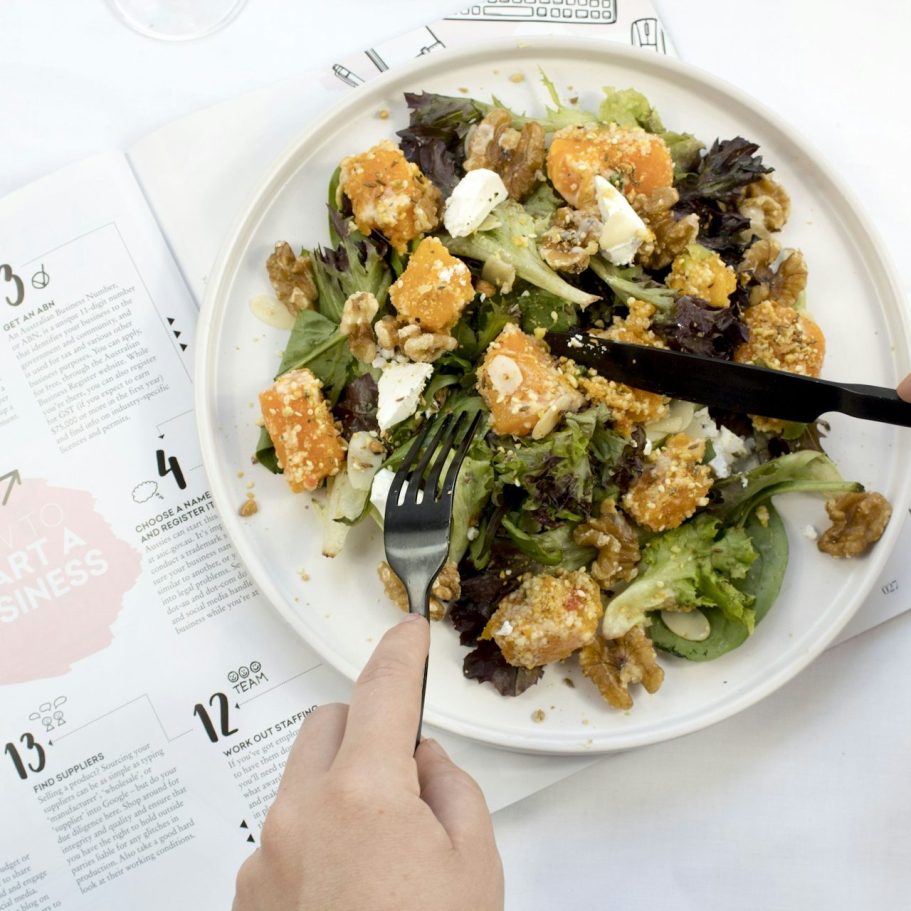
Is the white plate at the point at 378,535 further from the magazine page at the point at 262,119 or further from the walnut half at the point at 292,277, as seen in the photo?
the magazine page at the point at 262,119

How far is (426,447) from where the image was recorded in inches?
67.4

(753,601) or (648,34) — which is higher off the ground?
(648,34)

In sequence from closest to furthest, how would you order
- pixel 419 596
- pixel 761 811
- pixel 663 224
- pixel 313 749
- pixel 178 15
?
pixel 313 749, pixel 419 596, pixel 663 224, pixel 761 811, pixel 178 15

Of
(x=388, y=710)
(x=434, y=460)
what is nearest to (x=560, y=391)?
(x=434, y=460)

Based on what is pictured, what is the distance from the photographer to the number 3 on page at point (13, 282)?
80.5 inches

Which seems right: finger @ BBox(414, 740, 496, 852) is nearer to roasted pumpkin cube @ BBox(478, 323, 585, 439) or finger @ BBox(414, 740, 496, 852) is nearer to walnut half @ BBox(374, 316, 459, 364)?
roasted pumpkin cube @ BBox(478, 323, 585, 439)

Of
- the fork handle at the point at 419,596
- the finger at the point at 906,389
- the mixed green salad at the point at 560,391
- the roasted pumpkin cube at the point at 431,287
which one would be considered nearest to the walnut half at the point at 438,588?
the mixed green salad at the point at 560,391

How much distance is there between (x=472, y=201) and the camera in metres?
1.73

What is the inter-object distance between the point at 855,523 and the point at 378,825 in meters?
1.15

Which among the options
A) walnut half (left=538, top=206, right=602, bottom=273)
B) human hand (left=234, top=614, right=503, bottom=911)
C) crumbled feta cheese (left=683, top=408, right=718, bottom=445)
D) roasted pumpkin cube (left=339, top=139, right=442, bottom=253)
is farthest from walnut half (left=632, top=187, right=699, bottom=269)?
human hand (left=234, top=614, right=503, bottom=911)

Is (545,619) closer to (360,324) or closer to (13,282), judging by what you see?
(360,324)

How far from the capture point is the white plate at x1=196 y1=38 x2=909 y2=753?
1.75m

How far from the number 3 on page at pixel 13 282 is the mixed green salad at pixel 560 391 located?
0.69 m

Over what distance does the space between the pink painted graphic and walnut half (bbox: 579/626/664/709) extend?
3.51 ft
